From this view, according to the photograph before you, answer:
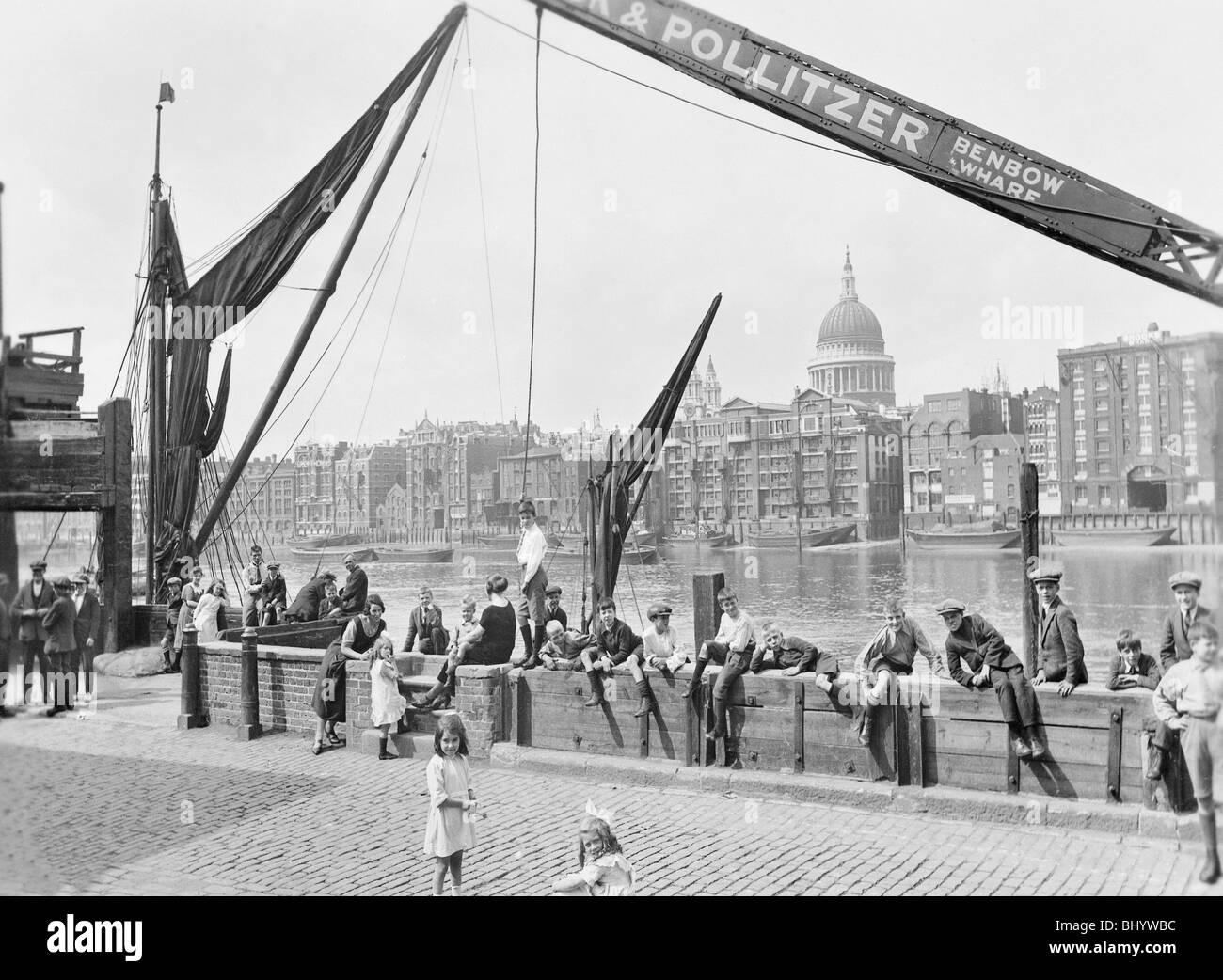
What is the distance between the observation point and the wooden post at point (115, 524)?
54.2ft

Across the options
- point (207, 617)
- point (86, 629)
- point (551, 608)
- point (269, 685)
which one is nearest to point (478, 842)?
point (551, 608)

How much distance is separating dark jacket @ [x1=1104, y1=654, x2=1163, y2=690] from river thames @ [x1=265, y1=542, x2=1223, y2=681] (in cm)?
1668

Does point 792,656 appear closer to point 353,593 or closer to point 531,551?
point 531,551

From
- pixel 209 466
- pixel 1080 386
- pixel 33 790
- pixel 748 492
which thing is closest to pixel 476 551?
pixel 748 492

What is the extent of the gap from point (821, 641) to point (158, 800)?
31934 millimetres

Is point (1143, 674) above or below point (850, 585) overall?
above

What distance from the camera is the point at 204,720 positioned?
41.5 ft

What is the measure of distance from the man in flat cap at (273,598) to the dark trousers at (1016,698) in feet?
36.8

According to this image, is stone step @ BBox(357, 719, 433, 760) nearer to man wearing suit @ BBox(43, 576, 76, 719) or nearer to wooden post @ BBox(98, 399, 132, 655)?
man wearing suit @ BBox(43, 576, 76, 719)

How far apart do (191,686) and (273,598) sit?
12.0 feet

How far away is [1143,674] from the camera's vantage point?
8430 millimetres

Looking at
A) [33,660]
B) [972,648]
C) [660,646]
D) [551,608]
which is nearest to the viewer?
[972,648]

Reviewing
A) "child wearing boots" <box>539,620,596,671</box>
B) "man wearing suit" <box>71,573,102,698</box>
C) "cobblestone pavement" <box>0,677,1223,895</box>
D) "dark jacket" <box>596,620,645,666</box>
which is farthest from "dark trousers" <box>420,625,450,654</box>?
"man wearing suit" <box>71,573,102,698</box>

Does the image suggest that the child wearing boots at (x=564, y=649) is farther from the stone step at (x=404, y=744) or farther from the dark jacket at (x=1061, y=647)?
the dark jacket at (x=1061, y=647)
